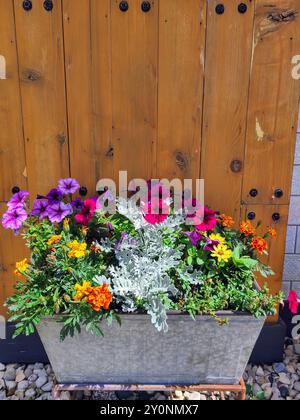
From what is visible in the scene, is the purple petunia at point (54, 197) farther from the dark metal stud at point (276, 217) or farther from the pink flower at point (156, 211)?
the dark metal stud at point (276, 217)

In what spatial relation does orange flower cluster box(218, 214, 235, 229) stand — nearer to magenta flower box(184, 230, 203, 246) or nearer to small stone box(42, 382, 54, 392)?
magenta flower box(184, 230, 203, 246)

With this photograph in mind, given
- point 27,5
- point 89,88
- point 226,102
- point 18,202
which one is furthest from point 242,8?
point 18,202

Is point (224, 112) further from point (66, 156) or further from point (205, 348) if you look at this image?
point (205, 348)

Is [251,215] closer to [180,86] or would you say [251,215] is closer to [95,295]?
[180,86]

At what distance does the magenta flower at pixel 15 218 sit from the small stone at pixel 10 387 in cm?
93

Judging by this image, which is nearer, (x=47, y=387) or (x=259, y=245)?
(x=259, y=245)

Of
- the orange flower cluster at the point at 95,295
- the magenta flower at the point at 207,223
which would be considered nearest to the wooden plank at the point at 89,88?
the magenta flower at the point at 207,223

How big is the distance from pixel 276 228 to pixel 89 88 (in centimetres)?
105

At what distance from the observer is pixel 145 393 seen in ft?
6.61

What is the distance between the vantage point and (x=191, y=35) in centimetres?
168

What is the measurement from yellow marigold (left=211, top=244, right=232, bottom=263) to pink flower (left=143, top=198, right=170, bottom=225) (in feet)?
0.72

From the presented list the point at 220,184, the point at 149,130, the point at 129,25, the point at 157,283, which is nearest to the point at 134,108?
the point at 149,130
